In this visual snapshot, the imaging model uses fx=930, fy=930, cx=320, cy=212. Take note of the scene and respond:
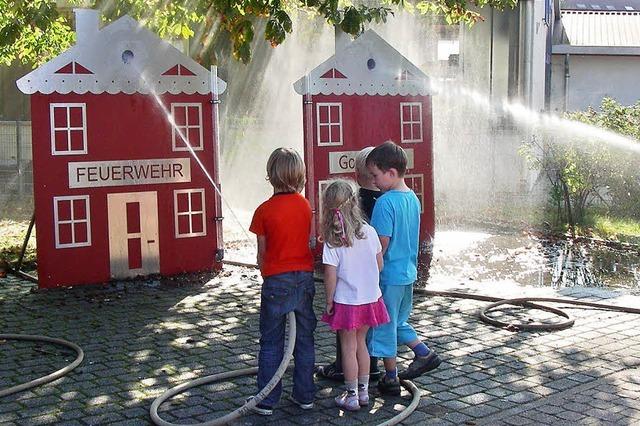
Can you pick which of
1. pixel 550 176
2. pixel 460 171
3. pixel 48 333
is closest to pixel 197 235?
pixel 48 333

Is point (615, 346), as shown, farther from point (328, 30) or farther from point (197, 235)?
point (328, 30)

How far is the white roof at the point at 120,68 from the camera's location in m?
9.43

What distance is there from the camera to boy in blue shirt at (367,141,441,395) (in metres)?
5.56

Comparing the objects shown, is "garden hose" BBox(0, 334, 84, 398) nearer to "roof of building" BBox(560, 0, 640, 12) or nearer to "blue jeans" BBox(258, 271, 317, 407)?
"blue jeans" BBox(258, 271, 317, 407)

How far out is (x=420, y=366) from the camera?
5914 millimetres

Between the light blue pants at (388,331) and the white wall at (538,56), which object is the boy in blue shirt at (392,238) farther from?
the white wall at (538,56)

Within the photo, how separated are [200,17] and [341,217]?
7.62 metres

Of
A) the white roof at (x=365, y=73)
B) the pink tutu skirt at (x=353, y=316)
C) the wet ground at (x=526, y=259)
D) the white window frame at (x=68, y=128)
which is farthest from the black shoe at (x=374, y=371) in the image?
the white roof at (x=365, y=73)

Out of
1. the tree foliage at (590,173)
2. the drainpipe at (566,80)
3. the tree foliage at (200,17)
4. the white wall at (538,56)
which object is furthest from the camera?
the drainpipe at (566,80)

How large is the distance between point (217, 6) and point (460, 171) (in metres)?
10.7

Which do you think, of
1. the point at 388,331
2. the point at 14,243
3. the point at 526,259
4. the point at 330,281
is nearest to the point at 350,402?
the point at 388,331

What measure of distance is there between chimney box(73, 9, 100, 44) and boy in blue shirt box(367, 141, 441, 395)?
4.96m

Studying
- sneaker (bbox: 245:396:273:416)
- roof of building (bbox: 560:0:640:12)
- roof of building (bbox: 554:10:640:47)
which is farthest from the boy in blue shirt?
roof of building (bbox: 560:0:640:12)

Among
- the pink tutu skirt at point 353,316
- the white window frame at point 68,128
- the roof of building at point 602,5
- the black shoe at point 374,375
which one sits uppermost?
the roof of building at point 602,5
